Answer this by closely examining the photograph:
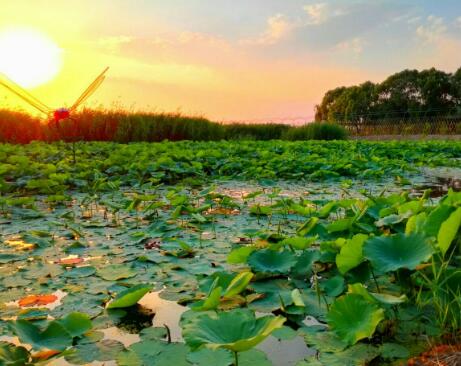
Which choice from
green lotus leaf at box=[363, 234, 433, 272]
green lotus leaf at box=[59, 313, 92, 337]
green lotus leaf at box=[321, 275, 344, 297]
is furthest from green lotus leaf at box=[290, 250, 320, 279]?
green lotus leaf at box=[59, 313, 92, 337]

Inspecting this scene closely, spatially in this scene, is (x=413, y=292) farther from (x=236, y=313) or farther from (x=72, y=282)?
(x=72, y=282)

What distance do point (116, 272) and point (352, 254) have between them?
778mm

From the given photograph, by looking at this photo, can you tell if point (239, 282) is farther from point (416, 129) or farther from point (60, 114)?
point (416, 129)

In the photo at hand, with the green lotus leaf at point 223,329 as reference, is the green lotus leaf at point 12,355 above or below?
below

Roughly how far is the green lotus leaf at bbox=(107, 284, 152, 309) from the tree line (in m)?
28.2

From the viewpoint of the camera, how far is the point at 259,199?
10.5ft

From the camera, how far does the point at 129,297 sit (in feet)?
3.78

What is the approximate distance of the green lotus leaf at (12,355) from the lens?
32.1 inches

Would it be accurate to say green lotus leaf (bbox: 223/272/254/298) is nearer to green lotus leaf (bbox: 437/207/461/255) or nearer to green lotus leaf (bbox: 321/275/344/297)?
green lotus leaf (bbox: 321/275/344/297)

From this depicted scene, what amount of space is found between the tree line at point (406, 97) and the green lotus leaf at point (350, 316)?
92.7 feet

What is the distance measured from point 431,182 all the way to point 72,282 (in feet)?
12.4

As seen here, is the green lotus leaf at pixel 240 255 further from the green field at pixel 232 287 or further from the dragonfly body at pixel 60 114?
the dragonfly body at pixel 60 114

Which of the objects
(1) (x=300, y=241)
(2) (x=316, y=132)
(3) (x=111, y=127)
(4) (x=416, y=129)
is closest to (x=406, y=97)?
(4) (x=416, y=129)

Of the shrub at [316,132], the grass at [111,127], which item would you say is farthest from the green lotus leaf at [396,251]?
the shrub at [316,132]
